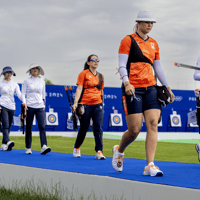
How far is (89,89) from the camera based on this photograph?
22.4 feet

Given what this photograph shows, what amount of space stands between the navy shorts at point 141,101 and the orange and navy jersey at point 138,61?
0.07 metres

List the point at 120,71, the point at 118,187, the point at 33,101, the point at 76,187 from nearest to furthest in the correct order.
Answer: the point at 118,187 < the point at 76,187 < the point at 120,71 < the point at 33,101

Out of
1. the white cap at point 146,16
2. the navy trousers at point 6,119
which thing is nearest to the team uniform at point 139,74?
the white cap at point 146,16

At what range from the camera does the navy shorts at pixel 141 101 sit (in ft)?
14.0

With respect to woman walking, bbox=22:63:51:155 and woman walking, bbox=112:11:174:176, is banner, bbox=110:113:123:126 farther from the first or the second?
woman walking, bbox=112:11:174:176

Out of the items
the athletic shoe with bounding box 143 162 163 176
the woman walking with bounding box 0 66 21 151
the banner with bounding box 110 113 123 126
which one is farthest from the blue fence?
the athletic shoe with bounding box 143 162 163 176

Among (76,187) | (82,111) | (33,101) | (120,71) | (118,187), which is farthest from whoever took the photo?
(33,101)

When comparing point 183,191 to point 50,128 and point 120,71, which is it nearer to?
point 120,71

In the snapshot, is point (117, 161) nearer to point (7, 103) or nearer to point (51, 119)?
point (7, 103)

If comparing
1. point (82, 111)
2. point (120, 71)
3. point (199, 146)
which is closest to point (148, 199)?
point (120, 71)

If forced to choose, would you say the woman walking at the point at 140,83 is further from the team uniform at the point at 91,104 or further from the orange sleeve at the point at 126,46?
the team uniform at the point at 91,104

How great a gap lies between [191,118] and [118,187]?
7.17 feet

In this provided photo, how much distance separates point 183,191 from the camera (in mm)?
3119

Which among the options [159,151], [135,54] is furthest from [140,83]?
[159,151]
